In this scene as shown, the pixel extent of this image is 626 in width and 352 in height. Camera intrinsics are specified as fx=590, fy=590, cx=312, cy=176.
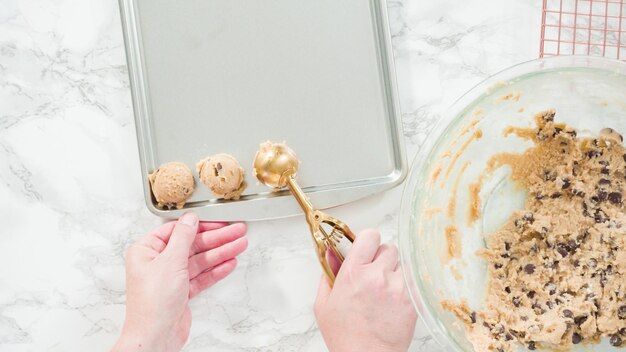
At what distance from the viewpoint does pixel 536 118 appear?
980 mm

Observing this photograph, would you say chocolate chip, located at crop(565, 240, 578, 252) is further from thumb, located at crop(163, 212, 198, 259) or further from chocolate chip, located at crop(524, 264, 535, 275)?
thumb, located at crop(163, 212, 198, 259)

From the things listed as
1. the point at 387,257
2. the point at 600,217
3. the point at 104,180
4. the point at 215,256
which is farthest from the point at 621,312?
the point at 104,180

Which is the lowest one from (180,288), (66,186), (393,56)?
(180,288)

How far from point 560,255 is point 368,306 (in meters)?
0.32

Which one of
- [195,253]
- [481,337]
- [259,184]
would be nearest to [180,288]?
[195,253]

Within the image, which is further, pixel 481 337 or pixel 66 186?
pixel 66 186

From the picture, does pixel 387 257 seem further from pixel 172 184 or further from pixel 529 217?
pixel 172 184

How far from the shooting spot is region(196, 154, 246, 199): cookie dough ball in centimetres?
107

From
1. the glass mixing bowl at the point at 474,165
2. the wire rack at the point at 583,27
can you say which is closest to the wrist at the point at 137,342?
the glass mixing bowl at the point at 474,165

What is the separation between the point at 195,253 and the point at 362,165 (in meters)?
0.36

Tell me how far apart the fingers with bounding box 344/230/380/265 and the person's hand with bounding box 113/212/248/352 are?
0.23 meters

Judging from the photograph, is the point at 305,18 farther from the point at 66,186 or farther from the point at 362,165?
the point at 66,186

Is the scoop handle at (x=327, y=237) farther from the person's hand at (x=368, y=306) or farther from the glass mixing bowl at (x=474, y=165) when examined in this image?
the glass mixing bowl at (x=474, y=165)

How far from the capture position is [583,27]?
1.13 meters
